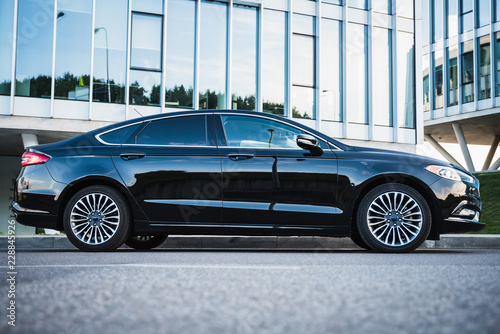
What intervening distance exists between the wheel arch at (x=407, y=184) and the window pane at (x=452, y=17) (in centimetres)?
3067

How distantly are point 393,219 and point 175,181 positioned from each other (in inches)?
92.7

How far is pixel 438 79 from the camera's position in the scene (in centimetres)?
3603

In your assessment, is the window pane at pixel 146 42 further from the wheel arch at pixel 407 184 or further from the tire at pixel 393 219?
the tire at pixel 393 219

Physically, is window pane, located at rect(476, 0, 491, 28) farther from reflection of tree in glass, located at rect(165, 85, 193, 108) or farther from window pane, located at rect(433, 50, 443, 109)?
reflection of tree in glass, located at rect(165, 85, 193, 108)

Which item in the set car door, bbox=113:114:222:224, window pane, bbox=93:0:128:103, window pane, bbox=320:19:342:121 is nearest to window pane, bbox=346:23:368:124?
window pane, bbox=320:19:342:121

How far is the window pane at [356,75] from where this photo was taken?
21562 mm

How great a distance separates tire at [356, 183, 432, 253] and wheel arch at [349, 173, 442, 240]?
0.09 metres

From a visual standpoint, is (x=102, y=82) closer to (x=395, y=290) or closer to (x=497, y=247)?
(x=497, y=247)

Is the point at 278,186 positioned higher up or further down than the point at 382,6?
further down

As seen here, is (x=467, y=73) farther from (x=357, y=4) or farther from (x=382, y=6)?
(x=357, y=4)

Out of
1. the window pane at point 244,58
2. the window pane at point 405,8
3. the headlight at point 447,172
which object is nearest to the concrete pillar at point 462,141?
the window pane at point 405,8

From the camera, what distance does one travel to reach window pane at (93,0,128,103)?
1789cm

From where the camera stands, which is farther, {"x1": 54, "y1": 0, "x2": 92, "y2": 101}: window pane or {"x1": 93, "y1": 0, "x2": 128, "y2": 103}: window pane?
{"x1": 93, "y1": 0, "x2": 128, "y2": 103}: window pane

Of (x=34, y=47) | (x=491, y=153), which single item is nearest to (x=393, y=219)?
(x=34, y=47)
